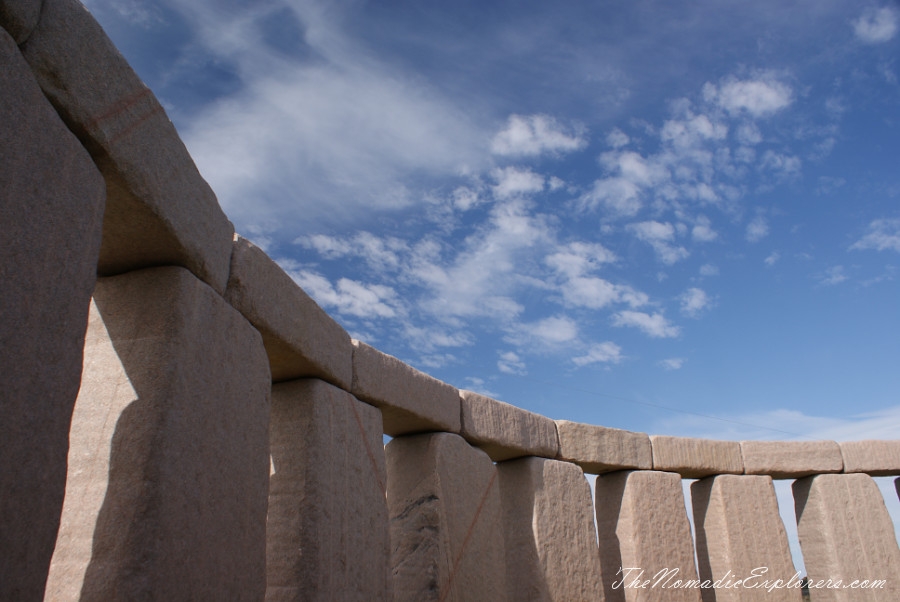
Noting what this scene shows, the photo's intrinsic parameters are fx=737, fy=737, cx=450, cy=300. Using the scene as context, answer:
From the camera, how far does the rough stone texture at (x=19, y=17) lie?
1682 mm

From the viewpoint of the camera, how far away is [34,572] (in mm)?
1569

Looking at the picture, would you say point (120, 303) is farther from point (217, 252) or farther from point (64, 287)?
point (64, 287)

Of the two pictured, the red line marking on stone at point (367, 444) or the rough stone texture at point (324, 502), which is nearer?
the rough stone texture at point (324, 502)

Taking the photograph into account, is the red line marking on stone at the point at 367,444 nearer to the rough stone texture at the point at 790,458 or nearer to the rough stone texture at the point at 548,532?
the rough stone texture at the point at 548,532

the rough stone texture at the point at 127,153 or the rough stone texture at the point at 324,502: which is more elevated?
the rough stone texture at the point at 127,153

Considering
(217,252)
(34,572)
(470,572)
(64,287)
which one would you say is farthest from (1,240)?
(470,572)

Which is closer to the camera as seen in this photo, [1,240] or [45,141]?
[1,240]

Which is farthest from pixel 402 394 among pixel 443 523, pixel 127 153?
pixel 127 153

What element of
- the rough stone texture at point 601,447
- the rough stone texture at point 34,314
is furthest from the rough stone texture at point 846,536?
the rough stone texture at point 34,314

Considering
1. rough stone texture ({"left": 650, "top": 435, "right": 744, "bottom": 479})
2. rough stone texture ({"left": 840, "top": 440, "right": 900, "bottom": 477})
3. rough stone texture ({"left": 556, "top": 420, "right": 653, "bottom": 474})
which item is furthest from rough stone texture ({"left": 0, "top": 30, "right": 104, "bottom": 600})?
rough stone texture ({"left": 840, "top": 440, "right": 900, "bottom": 477})

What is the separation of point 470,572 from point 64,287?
3.11 meters

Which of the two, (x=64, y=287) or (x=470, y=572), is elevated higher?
(x=64, y=287)

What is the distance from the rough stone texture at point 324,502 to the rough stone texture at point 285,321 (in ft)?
0.30

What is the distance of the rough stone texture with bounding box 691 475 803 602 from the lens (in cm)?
571
